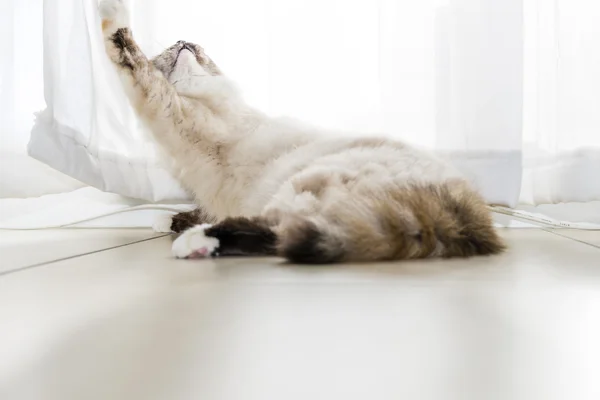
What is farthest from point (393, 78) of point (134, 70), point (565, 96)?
point (134, 70)

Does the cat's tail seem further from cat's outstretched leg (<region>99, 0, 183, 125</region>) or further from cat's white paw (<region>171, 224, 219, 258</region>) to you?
cat's outstretched leg (<region>99, 0, 183, 125</region>)

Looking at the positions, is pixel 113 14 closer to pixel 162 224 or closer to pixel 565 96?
pixel 162 224

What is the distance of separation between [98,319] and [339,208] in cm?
65

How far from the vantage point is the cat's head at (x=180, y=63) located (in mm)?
2289

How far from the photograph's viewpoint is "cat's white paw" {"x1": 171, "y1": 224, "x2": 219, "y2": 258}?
1.46 m

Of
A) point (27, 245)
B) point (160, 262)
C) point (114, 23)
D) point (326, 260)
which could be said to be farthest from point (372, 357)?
point (114, 23)

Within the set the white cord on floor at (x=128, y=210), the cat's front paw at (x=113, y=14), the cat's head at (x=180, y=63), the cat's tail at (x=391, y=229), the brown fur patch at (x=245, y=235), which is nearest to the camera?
the cat's tail at (x=391, y=229)

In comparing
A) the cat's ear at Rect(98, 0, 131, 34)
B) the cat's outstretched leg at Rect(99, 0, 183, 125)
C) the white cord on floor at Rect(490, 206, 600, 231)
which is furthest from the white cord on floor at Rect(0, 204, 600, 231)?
the cat's ear at Rect(98, 0, 131, 34)

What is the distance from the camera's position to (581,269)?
1.39 metres

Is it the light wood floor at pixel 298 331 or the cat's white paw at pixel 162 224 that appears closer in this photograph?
the light wood floor at pixel 298 331

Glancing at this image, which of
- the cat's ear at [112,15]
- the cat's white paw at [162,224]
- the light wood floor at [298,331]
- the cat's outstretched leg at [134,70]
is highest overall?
the cat's ear at [112,15]

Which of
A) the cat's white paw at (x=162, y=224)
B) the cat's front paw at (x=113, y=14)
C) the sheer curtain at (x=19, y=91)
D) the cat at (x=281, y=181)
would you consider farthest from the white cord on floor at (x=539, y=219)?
the sheer curtain at (x=19, y=91)

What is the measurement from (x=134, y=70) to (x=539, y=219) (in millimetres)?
1749

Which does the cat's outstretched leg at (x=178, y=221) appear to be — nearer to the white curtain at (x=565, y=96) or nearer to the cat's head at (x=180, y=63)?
the cat's head at (x=180, y=63)
